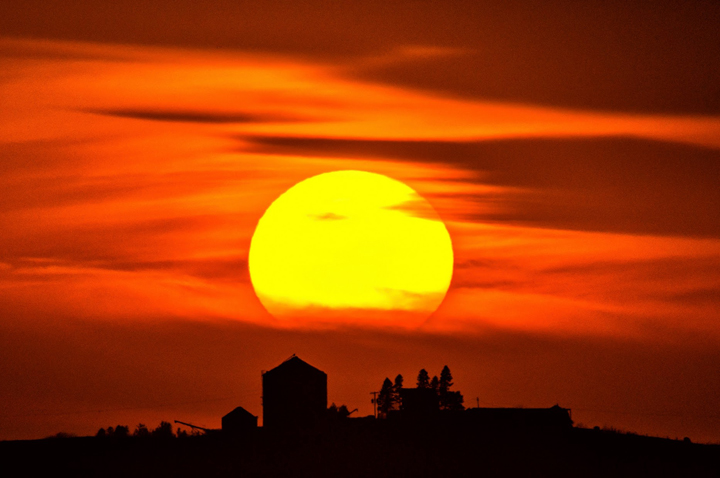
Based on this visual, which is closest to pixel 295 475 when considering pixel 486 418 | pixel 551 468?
pixel 551 468

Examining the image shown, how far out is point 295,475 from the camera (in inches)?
2692

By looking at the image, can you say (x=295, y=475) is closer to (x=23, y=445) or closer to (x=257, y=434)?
(x=257, y=434)

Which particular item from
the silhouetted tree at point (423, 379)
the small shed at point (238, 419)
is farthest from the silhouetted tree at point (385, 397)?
the small shed at point (238, 419)

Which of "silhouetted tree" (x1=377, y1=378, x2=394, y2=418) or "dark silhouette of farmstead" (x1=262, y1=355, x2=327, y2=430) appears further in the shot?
"silhouetted tree" (x1=377, y1=378, x2=394, y2=418)

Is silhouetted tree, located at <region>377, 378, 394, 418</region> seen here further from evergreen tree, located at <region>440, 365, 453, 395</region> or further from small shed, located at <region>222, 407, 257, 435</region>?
small shed, located at <region>222, 407, 257, 435</region>

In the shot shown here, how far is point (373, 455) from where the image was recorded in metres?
76.1

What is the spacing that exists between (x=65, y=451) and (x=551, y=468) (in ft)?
100

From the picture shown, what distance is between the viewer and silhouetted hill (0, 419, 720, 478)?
7088 cm

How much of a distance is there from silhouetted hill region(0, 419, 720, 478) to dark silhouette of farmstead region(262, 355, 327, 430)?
5.79 metres

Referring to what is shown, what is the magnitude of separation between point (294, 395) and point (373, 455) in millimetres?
24285

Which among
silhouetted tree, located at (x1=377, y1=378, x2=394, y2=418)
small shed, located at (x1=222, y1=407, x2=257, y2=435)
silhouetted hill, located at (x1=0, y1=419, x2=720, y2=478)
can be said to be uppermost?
silhouetted tree, located at (x1=377, y1=378, x2=394, y2=418)

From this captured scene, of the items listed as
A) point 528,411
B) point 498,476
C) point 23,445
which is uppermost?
point 528,411

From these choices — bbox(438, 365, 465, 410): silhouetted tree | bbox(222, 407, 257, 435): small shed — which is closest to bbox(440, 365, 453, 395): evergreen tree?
bbox(438, 365, 465, 410): silhouetted tree

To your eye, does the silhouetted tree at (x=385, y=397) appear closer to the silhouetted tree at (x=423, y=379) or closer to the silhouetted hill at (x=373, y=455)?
the silhouetted tree at (x=423, y=379)
